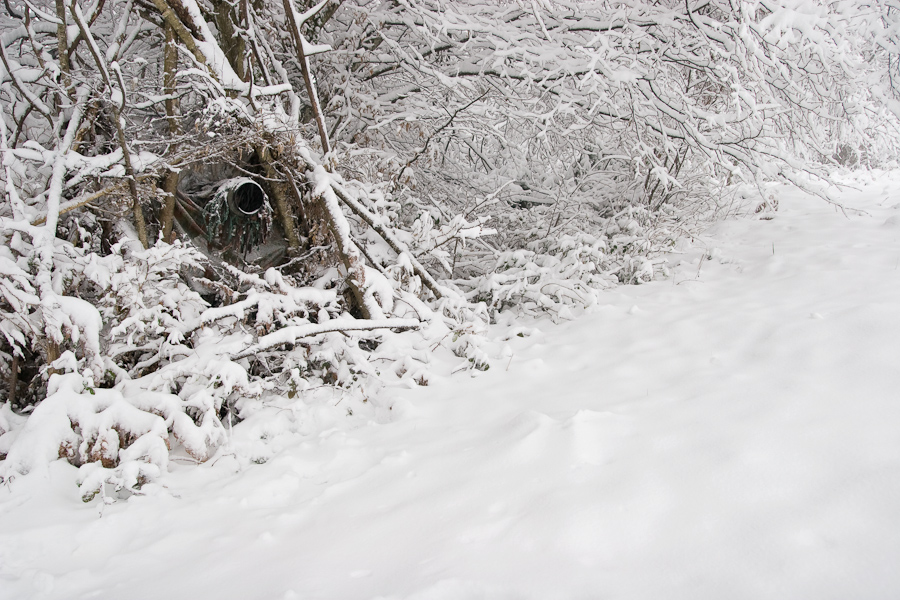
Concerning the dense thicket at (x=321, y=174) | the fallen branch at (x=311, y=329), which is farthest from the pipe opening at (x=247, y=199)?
the fallen branch at (x=311, y=329)

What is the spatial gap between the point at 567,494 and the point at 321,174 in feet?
8.74

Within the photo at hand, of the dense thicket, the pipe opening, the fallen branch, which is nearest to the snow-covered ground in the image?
the dense thicket

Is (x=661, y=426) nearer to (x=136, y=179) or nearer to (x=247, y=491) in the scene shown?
(x=247, y=491)

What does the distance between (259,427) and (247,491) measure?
55 cm

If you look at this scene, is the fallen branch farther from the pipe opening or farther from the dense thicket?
the pipe opening

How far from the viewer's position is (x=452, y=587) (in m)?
1.18

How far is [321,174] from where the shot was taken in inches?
130

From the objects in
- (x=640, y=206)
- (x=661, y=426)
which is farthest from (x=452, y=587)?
(x=640, y=206)

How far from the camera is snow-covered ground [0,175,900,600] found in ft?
3.81

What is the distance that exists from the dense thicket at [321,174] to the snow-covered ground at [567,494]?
0.37m

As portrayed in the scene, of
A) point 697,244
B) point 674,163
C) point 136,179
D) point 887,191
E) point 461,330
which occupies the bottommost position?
point 887,191

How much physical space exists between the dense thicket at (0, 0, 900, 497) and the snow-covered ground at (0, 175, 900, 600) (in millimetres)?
366

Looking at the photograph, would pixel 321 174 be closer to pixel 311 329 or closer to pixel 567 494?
pixel 311 329

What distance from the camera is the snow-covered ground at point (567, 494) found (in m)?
1.16
